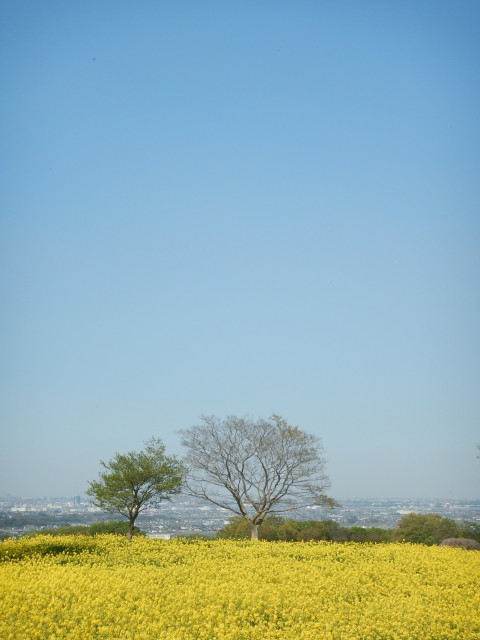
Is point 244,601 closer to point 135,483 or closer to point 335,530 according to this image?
point 135,483

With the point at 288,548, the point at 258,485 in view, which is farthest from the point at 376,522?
the point at 288,548

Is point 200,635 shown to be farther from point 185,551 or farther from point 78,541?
point 78,541

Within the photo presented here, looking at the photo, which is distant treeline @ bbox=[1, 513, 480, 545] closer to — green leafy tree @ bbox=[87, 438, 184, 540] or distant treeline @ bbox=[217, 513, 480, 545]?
distant treeline @ bbox=[217, 513, 480, 545]

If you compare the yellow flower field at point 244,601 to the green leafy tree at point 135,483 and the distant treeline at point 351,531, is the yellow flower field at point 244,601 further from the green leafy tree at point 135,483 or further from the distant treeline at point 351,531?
the distant treeline at point 351,531

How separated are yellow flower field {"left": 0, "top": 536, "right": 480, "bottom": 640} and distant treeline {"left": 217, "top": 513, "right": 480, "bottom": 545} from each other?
74.0 ft

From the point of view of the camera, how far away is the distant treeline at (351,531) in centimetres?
3788

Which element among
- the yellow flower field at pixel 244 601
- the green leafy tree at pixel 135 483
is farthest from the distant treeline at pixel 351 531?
the yellow flower field at pixel 244 601

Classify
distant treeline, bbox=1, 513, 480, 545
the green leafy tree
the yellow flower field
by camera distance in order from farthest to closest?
distant treeline, bbox=1, 513, 480, 545
the green leafy tree
the yellow flower field

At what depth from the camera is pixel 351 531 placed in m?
39.5

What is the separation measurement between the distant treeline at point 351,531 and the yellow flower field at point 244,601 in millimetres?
22542

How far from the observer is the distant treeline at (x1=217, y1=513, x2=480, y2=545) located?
3788cm

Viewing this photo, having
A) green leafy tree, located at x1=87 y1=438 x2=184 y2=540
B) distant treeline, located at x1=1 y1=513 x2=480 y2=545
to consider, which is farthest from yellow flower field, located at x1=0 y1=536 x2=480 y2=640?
distant treeline, located at x1=1 y1=513 x2=480 y2=545

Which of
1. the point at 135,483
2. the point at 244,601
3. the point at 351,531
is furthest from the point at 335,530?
the point at 244,601

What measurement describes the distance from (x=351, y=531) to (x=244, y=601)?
31490mm
